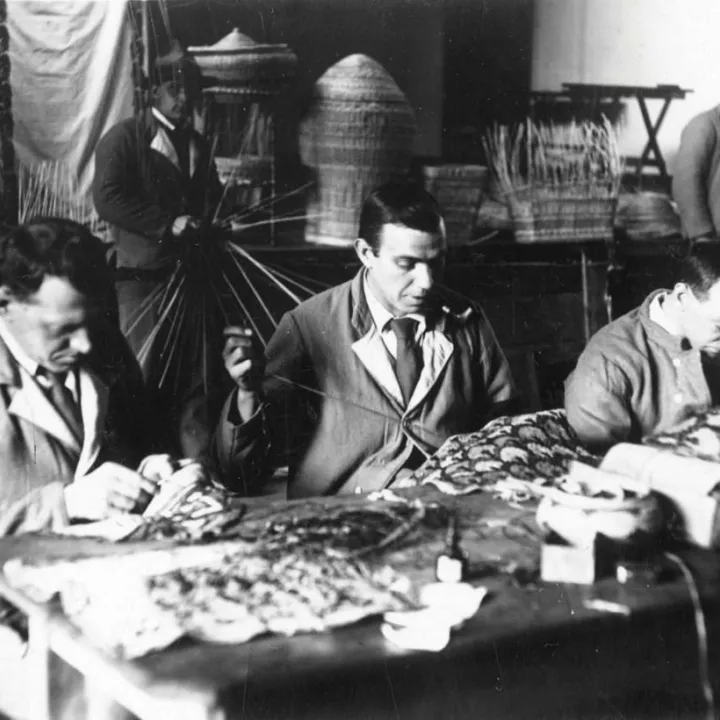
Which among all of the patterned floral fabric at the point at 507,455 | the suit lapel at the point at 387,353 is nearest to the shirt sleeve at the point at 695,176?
the patterned floral fabric at the point at 507,455

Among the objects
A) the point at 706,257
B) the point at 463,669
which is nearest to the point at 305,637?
the point at 463,669

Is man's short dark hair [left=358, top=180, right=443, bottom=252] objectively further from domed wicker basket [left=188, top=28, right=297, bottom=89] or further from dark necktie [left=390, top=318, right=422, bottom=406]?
domed wicker basket [left=188, top=28, right=297, bottom=89]

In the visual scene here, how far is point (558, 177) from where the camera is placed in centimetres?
276

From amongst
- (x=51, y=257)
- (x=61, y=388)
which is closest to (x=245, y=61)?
(x=51, y=257)

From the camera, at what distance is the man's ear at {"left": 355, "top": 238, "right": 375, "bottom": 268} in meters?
2.47

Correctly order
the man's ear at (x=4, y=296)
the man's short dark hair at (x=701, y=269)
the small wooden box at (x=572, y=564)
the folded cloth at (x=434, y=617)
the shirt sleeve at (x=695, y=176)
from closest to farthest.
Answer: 1. the folded cloth at (x=434, y=617)
2. the small wooden box at (x=572, y=564)
3. the man's ear at (x=4, y=296)
4. the man's short dark hair at (x=701, y=269)
5. the shirt sleeve at (x=695, y=176)

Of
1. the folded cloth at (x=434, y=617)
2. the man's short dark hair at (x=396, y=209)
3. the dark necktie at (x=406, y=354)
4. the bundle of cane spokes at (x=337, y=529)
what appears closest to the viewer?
the folded cloth at (x=434, y=617)

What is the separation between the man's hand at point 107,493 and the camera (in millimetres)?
2184

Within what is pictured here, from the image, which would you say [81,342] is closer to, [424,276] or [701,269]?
[424,276]

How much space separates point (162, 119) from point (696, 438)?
59.1 inches

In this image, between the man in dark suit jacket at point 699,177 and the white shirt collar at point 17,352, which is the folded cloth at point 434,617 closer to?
the white shirt collar at point 17,352

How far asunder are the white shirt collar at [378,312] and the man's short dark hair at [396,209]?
0.11 metres

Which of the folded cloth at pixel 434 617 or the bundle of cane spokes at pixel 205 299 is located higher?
the bundle of cane spokes at pixel 205 299

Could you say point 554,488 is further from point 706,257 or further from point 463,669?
point 706,257
